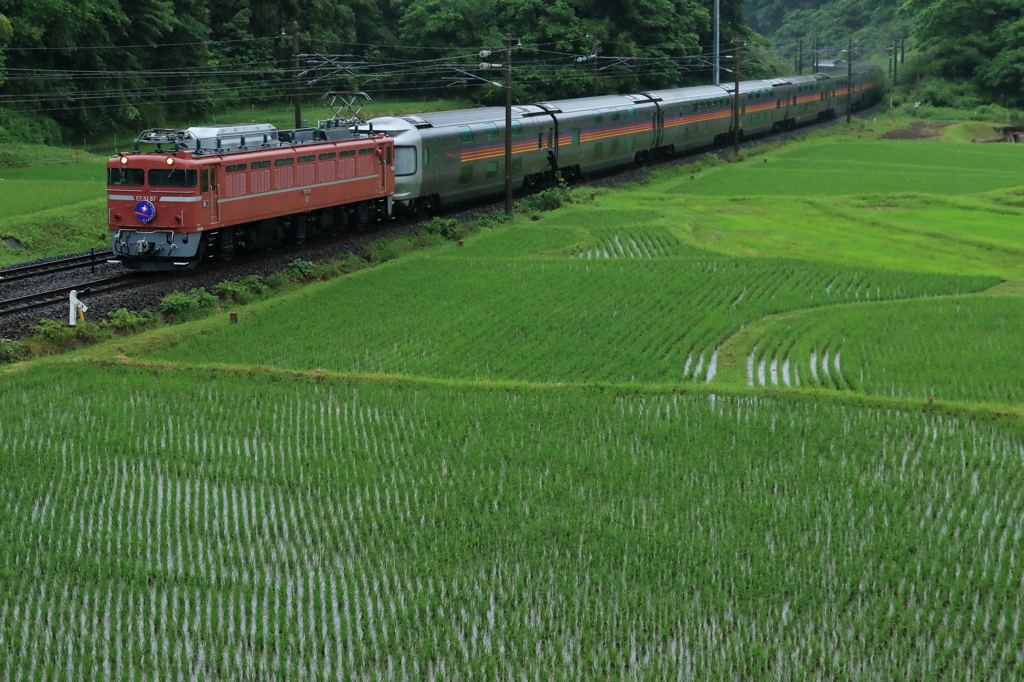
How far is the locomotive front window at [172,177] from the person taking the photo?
25.9m

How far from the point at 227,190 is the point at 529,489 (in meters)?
15.3

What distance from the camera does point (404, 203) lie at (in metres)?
36.2

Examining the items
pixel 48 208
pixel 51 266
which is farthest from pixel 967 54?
pixel 51 266

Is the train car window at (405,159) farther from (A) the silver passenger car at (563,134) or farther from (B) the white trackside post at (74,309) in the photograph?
(B) the white trackside post at (74,309)

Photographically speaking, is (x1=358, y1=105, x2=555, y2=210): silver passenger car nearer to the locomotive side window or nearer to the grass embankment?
the locomotive side window

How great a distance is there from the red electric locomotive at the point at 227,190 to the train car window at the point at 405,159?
1.80 metres

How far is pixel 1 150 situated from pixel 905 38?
355ft

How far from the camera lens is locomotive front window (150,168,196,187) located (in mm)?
25891

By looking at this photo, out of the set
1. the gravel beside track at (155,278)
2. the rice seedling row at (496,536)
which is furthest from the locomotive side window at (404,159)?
the rice seedling row at (496,536)

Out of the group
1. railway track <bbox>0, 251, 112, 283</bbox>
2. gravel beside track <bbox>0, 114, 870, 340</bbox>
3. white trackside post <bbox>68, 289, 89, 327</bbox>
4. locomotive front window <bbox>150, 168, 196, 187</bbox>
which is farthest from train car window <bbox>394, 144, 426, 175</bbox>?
white trackside post <bbox>68, 289, 89, 327</bbox>

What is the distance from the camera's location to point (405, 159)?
3522cm

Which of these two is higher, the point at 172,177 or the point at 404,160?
the point at 404,160

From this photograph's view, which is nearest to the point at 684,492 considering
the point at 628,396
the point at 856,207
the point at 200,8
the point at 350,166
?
the point at 628,396

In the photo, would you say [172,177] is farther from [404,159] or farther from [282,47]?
[282,47]
